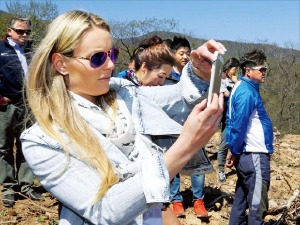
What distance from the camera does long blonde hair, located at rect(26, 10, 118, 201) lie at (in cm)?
126

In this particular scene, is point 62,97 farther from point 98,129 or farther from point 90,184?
point 90,184

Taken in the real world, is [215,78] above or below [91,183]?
above

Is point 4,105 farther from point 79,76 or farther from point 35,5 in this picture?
point 35,5

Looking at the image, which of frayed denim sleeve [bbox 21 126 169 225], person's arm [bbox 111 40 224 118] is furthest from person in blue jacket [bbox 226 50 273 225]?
frayed denim sleeve [bbox 21 126 169 225]

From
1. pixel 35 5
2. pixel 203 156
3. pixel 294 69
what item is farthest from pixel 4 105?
pixel 294 69

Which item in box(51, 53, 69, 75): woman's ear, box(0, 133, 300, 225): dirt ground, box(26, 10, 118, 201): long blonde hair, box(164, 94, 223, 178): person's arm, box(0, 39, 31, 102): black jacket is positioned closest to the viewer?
box(164, 94, 223, 178): person's arm

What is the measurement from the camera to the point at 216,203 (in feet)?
16.8

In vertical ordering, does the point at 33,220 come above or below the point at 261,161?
below

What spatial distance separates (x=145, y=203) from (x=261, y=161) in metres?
2.88

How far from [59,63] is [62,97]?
13 cm

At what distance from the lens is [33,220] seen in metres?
4.38

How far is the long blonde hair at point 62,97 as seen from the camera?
1.26 meters

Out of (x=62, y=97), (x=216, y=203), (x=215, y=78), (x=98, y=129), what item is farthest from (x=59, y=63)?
(x=216, y=203)

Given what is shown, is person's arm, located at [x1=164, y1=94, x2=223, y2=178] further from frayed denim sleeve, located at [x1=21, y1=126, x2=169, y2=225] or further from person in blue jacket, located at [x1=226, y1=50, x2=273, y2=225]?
person in blue jacket, located at [x1=226, y1=50, x2=273, y2=225]
